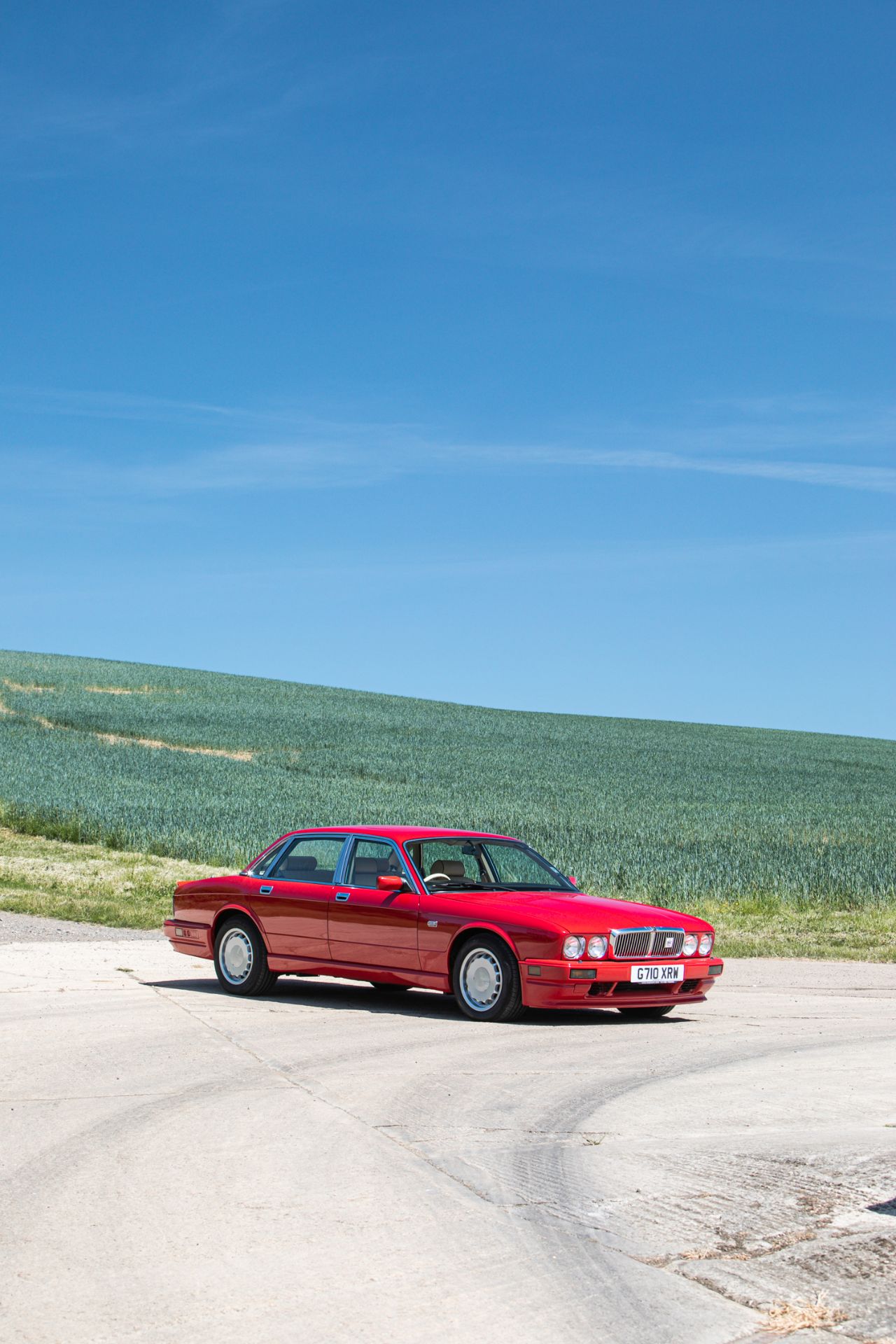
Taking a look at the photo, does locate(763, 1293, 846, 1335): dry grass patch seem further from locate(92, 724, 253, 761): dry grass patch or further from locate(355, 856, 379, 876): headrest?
locate(92, 724, 253, 761): dry grass patch

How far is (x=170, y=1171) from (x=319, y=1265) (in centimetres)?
148

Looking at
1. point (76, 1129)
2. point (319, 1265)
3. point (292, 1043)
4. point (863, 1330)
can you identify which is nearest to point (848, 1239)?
point (863, 1330)

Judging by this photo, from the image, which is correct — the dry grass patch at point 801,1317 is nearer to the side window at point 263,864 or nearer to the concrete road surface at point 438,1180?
the concrete road surface at point 438,1180

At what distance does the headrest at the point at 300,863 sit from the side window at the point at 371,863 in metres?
0.50

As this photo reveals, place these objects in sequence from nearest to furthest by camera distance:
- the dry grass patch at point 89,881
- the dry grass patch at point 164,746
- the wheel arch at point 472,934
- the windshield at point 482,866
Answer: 1. the wheel arch at point 472,934
2. the windshield at point 482,866
3. the dry grass patch at point 89,881
4. the dry grass patch at point 164,746

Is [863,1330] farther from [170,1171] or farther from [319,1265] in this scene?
[170,1171]

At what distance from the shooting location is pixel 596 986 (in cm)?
1050

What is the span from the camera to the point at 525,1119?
7.19m

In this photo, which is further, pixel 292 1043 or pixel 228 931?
pixel 228 931

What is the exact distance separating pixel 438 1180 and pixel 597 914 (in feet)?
16.3

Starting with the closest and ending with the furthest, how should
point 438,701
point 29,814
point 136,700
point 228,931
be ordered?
point 228,931 → point 29,814 → point 136,700 → point 438,701

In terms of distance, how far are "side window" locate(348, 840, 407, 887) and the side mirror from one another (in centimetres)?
21

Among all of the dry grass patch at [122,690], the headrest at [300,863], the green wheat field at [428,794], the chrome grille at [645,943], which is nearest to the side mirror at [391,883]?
the headrest at [300,863]

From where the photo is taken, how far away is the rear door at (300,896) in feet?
38.8
